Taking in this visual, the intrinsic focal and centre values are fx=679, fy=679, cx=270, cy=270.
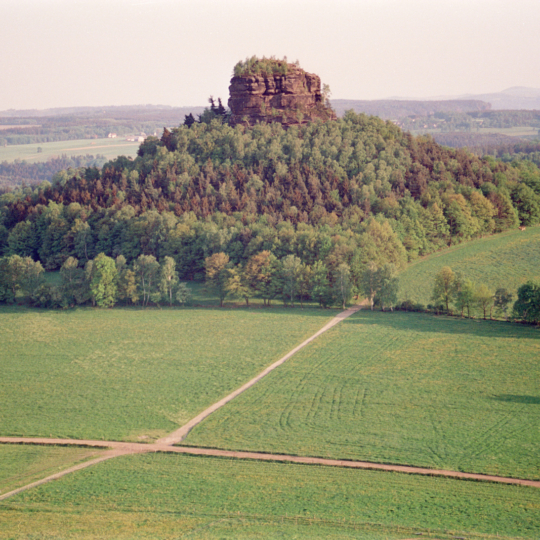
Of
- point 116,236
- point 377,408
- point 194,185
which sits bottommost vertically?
point 377,408

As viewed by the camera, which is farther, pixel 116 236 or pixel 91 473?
pixel 116 236

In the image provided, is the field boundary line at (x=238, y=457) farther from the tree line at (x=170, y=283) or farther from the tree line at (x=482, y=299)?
the tree line at (x=170, y=283)

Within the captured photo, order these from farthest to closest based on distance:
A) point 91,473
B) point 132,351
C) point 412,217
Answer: point 412,217 → point 132,351 → point 91,473

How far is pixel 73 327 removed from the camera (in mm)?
72938

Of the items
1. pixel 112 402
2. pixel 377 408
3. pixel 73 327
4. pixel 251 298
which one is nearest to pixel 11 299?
pixel 73 327

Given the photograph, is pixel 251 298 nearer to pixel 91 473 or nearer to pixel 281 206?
pixel 281 206

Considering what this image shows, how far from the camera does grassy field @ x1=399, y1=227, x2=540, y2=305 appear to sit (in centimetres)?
8338

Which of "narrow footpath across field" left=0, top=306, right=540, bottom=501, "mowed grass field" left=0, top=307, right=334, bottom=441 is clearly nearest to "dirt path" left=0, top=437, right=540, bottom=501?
"narrow footpath across field" left=0, top=306, right=540, bottom=501

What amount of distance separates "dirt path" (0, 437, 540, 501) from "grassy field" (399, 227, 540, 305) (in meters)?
40.8

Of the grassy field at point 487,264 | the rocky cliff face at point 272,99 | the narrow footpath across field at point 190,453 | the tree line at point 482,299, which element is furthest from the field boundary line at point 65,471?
the rocky cliff face at point 272,99

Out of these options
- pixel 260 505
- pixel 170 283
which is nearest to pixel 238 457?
pixel 260 505

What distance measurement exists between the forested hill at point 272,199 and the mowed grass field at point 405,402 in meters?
23.8

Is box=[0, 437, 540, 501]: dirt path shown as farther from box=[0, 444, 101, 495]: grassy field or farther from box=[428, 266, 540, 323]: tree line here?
box=[428, 266, 540, 323]: tree line

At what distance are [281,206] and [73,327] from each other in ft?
127
